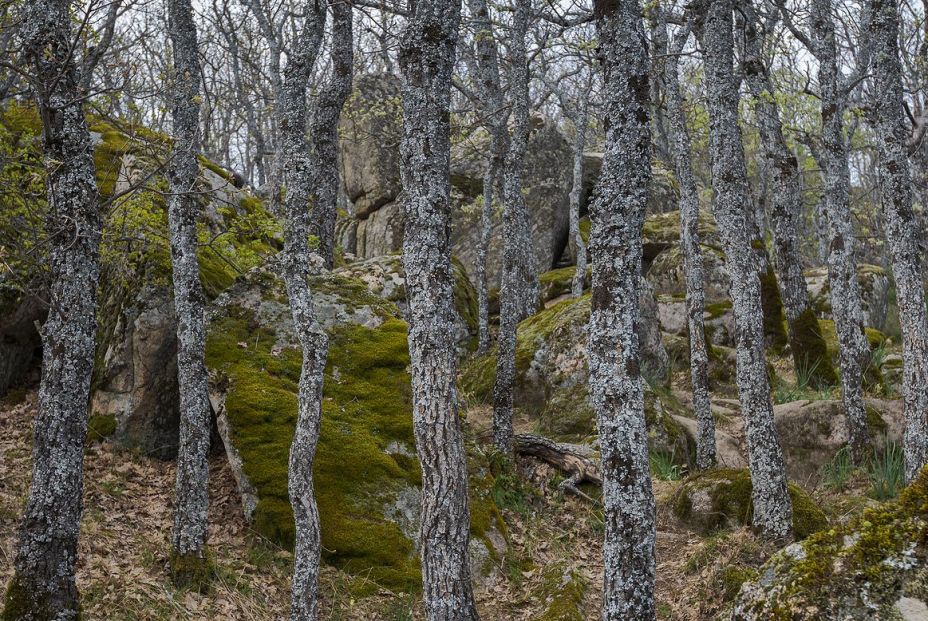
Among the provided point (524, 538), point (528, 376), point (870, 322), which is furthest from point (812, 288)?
point (524, 538)

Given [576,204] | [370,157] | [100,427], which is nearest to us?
[100,427]

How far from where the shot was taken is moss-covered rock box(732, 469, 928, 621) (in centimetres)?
250

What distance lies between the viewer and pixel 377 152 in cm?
2144

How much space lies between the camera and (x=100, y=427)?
365 inches

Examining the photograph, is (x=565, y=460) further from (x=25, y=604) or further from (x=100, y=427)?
(x=25, y=604)

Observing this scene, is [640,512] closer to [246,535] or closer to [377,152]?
[246,535]

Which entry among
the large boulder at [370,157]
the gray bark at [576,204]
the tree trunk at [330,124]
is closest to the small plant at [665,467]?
the tree trunk at [330,124]

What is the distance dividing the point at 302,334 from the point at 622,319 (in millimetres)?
3310

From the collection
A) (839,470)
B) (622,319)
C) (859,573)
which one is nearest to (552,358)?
(839,470)

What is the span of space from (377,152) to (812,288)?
1302 cm

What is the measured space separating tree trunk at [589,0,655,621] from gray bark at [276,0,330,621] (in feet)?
9.60

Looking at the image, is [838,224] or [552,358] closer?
[838,224]

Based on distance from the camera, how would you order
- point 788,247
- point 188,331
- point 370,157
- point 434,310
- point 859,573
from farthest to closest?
point 370,157
point 788,247
point 188,331
point 434,310
point 859,573

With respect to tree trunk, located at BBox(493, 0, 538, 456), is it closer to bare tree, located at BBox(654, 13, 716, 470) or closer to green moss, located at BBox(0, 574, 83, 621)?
bare tree, located at BBox(654, 13, 716, 470)
